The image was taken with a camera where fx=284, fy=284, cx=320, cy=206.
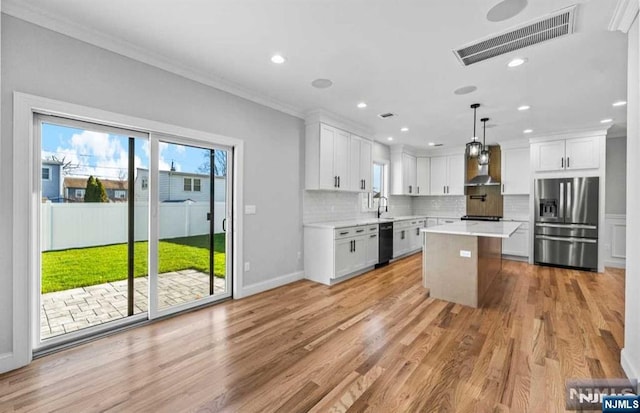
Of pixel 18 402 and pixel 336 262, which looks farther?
pixel 336 262

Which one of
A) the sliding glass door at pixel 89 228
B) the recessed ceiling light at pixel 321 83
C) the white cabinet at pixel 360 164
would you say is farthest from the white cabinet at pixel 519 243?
the sliding glass door at pixel 89 228

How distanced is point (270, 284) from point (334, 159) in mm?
2293

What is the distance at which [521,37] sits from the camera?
8.21ft

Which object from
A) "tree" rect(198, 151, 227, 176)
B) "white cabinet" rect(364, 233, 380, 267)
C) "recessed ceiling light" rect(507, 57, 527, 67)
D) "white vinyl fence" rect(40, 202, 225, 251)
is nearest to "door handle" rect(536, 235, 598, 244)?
"white cabinet" rect(364, 233, 380, 267)

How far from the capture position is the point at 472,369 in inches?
86.7

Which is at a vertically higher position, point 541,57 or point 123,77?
point 541,57

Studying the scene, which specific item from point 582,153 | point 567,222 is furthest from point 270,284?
point 582,153

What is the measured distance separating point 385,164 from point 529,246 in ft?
11.7

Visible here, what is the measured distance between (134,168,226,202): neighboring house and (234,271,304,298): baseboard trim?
4.11 feet

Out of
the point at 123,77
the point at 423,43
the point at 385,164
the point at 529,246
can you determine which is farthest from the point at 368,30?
the point at 529,246

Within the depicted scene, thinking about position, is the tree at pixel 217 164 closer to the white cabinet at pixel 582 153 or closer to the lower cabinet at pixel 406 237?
the lower cabinet at pixel 406 237

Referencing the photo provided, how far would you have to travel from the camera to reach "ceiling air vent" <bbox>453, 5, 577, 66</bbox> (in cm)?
227

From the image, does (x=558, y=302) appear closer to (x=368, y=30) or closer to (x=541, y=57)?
(x=541, y=57)

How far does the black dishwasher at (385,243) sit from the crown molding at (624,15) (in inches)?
154
